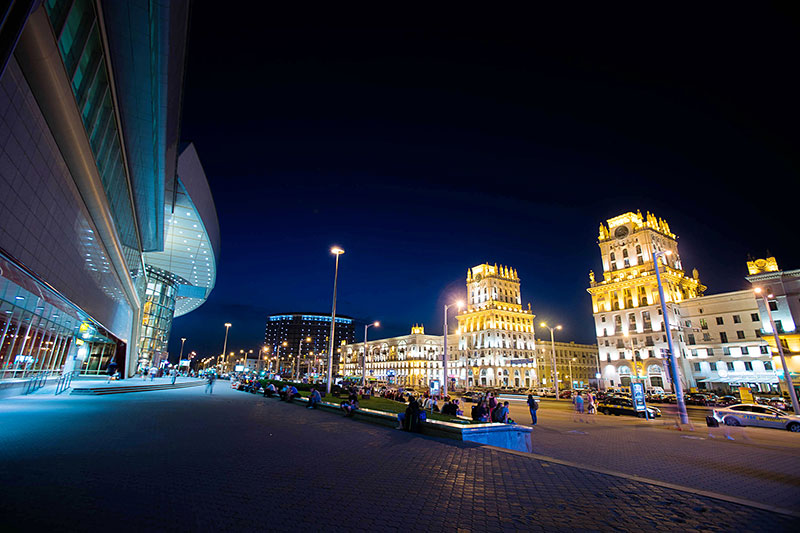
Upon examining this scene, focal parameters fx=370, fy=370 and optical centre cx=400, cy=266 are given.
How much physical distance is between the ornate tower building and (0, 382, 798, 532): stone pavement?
321ft

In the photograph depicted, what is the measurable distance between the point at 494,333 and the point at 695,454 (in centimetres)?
9734

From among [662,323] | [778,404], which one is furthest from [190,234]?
[662,323]

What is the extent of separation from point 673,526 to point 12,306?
25.7 metres

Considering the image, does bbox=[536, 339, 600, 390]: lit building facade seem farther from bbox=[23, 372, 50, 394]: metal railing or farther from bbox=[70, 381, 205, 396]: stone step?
bbox=[23, 372, 50, 394]: metal railing

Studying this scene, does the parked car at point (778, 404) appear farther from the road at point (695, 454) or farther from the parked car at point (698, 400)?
the road at point (695, 454)

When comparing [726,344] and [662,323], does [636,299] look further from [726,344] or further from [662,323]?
[726,344]

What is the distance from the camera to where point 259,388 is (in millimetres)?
39406

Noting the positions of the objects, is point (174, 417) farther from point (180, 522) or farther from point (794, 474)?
point (794, 474)

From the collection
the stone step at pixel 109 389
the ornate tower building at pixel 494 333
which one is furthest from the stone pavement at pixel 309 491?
the ornate tower building at pixel 494 333

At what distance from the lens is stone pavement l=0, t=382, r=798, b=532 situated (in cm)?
496

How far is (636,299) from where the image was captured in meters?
74.4

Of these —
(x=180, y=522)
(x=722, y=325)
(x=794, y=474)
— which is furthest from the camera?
(x=722, y=325)

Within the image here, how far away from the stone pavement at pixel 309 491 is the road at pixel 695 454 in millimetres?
2691

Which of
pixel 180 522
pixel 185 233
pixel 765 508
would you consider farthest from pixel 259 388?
pixel 765 508
